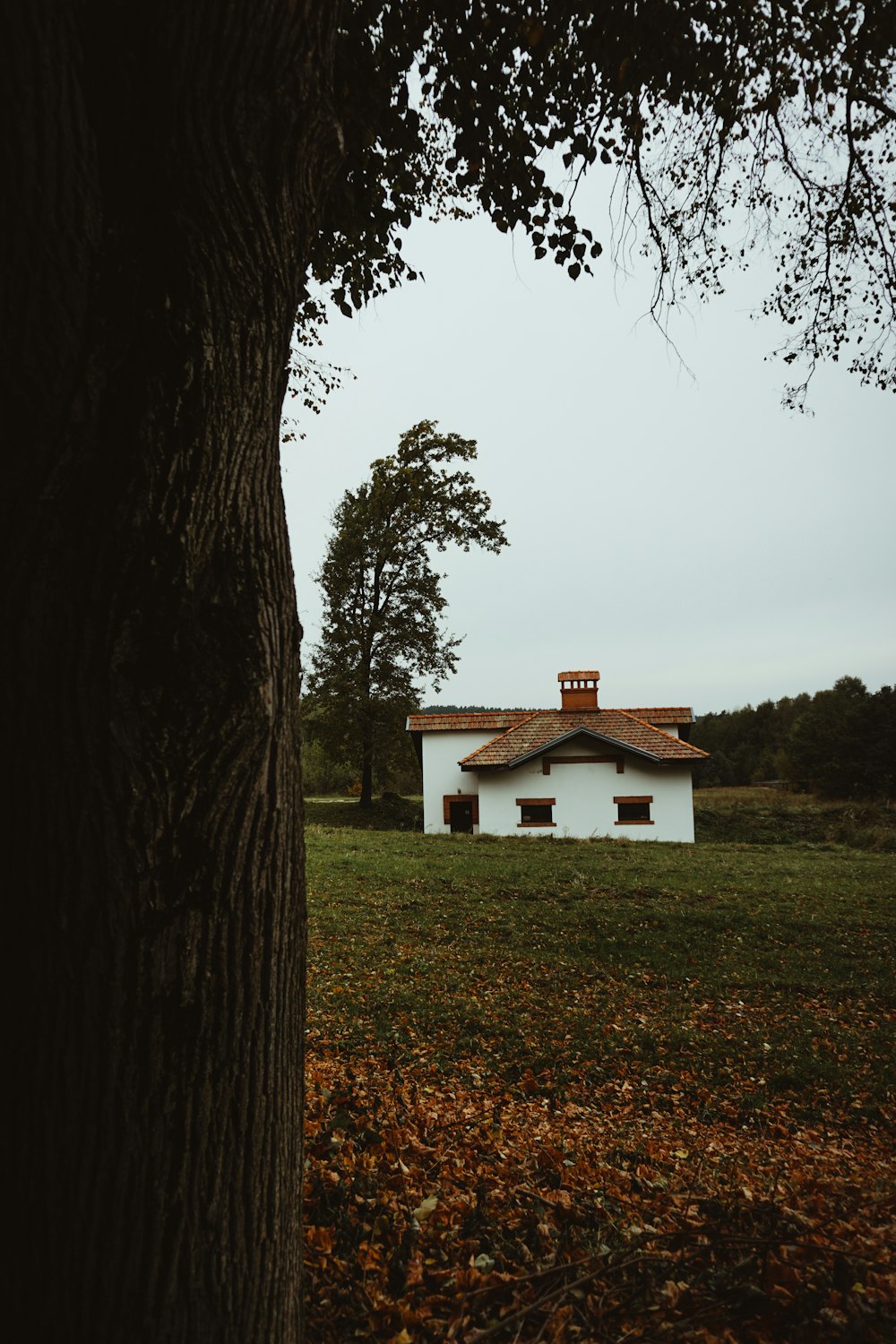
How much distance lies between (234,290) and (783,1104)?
560 cm

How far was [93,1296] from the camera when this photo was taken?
5.22ft

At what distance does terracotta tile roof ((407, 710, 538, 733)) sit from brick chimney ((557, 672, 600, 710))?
5.79 feet

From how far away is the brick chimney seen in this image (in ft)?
86.1

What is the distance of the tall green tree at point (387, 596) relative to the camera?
28.8m

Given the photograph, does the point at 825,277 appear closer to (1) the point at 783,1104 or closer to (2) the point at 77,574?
(1) the point at 783,1104

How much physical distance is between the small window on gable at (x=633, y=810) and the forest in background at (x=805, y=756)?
6610mm

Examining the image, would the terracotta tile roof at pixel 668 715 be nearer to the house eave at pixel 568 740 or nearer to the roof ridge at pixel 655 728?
the roof ridge at pixel 655 728

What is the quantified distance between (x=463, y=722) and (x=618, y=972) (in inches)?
803

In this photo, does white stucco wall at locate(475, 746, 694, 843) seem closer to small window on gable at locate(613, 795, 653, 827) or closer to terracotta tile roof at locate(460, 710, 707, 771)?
small window on gable at locate(613, 795, 653, 827)

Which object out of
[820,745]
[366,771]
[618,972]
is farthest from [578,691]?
[820,745]

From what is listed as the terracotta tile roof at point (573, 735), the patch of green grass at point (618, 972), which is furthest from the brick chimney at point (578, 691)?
the patch of green grass at point (618, 972)

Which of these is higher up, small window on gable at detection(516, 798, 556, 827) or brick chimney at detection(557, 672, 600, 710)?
brick chimney at detection(557, 672, 600, 710)

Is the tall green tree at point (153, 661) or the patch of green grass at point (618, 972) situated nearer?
the tall green tree at point (153, 661)

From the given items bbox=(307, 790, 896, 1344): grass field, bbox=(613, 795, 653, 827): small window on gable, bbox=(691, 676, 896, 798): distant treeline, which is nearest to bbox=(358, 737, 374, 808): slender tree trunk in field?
bbox=(613, 795, 653, 827): small window on gable
